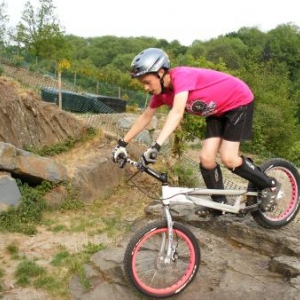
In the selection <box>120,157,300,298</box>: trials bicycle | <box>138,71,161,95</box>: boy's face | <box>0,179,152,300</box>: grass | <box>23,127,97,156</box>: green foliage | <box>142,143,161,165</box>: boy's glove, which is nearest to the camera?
<box>142,143,161,165</box>: boy's glove

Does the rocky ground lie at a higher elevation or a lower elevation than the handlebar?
lower

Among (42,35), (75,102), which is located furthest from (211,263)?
(42,35)

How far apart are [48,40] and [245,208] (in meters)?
30.9

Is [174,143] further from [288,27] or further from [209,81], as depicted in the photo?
[288,27]

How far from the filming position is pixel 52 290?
15.8ft

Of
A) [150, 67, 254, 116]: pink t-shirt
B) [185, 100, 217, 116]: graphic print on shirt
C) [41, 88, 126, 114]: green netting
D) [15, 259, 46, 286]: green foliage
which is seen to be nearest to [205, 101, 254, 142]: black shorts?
[150, 67, 254, 116]: pink t-shirt

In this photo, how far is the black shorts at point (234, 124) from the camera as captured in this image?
14.6ft

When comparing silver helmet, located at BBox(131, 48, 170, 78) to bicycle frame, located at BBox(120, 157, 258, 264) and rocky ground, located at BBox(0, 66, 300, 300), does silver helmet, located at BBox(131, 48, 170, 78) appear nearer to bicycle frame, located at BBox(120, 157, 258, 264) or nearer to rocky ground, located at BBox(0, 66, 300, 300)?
bicycle frame, located at BBox(120, 157, 258, 264)

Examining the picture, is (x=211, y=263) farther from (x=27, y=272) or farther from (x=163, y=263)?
(x=27, y=272)

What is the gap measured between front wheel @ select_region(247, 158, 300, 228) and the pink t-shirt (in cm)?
96

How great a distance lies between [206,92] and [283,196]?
1726 mm

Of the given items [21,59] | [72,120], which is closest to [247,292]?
[72,120]

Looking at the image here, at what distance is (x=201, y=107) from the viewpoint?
13.9 feet

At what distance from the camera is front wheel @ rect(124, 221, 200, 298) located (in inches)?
155
